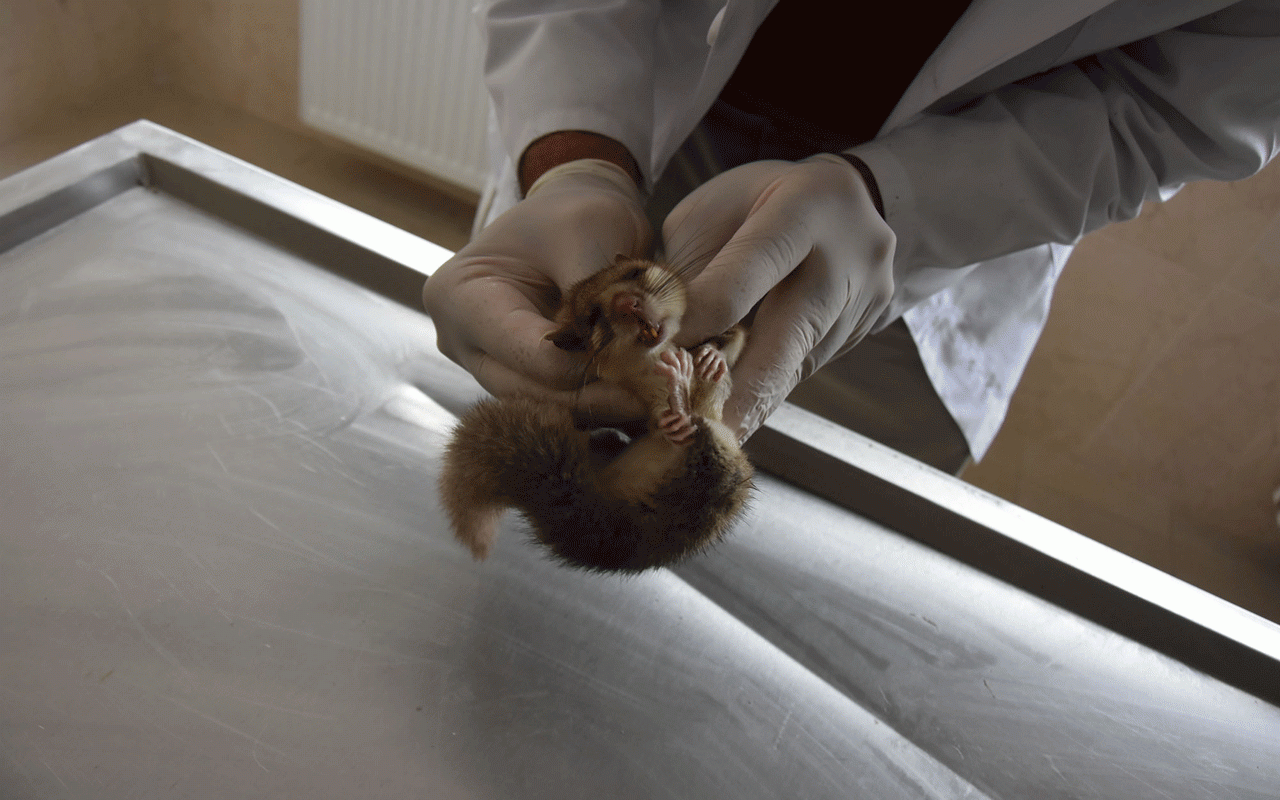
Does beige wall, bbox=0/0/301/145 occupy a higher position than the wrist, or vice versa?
the wrist

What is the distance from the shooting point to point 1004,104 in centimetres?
123

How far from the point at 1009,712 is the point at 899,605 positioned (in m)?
0.17

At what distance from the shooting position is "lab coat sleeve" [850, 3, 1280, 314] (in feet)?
3.67

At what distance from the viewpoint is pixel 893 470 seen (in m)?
1.10

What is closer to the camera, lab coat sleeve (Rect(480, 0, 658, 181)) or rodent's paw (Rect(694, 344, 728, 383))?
rodent's paw (Rect(694, 344, 728, 383))

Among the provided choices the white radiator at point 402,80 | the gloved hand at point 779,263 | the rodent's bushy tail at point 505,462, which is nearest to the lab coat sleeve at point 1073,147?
the gloved hand at point 779,263

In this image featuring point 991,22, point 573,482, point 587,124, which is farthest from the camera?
point 587,124

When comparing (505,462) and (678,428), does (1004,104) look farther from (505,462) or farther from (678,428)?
(505,462)

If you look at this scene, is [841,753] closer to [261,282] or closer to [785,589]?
[785,589]

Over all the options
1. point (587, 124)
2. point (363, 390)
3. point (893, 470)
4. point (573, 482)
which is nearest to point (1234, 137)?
point (893, 470)

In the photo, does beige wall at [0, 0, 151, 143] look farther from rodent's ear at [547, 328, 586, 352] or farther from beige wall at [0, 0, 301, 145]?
rodent's ear at [547, 328, 586, 352]

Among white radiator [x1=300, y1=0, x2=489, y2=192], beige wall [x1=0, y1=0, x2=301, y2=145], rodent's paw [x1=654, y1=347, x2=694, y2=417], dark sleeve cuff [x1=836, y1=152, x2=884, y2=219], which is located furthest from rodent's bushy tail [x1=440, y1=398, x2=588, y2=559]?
beige wall [x1=0, y1=0, x2=301, y2=145]

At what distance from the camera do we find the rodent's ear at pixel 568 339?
0.83m

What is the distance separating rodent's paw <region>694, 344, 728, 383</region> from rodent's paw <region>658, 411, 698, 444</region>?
4.2 inches
